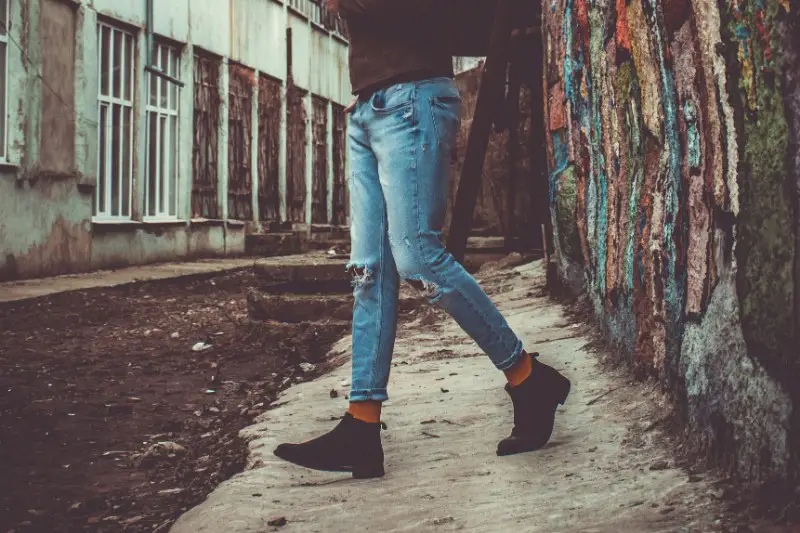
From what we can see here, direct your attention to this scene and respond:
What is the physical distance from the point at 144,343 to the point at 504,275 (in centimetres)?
285

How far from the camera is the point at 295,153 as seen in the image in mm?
18516

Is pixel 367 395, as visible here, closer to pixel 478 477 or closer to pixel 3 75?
pixel 478 477

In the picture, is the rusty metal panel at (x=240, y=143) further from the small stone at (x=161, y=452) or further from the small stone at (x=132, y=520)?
the small stone at (x=132, y=520)

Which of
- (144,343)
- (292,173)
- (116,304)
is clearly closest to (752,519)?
(144,343)

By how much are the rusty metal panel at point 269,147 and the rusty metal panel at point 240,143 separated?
0.45 m

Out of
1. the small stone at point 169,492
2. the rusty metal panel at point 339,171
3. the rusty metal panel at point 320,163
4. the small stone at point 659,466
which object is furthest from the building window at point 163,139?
the small stone at point 659,466

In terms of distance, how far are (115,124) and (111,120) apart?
0.38 feet

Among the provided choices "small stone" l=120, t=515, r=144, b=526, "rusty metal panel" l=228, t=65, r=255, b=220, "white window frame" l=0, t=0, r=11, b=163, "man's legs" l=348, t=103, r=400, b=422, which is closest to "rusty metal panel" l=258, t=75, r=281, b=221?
"rusty metal panel" l=228, t=65, r=255, b=220

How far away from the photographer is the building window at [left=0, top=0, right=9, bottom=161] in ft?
31.8

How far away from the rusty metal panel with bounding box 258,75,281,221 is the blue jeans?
14019 mm

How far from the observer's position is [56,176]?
10.6 meters

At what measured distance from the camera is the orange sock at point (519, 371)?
2.85m

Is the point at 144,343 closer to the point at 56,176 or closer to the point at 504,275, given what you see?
the point at 504,275

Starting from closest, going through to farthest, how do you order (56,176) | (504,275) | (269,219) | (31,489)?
1. (31,489)
2. (504,275)
3. (56,176)
4. (269,219)
